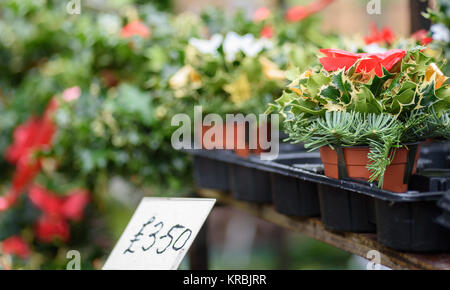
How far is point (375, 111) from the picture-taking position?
2.59 feet

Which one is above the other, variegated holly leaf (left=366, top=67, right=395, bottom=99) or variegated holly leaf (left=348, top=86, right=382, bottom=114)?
variegated holly leaf (left=366, top=67, right=395, bottom=99)

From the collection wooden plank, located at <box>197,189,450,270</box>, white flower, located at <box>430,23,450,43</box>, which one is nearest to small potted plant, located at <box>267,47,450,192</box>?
wooden plank, located at <box>197,189,450,270</box>

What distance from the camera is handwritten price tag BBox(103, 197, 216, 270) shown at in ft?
2.77

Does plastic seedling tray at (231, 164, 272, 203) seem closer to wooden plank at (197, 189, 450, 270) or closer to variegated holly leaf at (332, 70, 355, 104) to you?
wooden plank at (197, 189, 450, 270)

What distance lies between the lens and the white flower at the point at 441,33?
3.75ft

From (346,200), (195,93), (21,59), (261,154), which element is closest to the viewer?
(346,200)

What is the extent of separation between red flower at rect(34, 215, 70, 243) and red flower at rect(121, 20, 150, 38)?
82cm

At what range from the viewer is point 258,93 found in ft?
4.47

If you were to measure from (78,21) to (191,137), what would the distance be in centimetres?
104

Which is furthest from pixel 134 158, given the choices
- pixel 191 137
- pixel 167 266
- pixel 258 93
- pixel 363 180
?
pixel 363 180

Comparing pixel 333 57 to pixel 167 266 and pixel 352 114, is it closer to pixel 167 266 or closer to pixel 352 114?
pixel 352 114

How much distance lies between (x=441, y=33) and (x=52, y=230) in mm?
1683

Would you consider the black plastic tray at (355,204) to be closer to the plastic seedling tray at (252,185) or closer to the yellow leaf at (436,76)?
the plastic seedling tray at (252,185)

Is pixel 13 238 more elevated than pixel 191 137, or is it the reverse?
pixel 191 137
